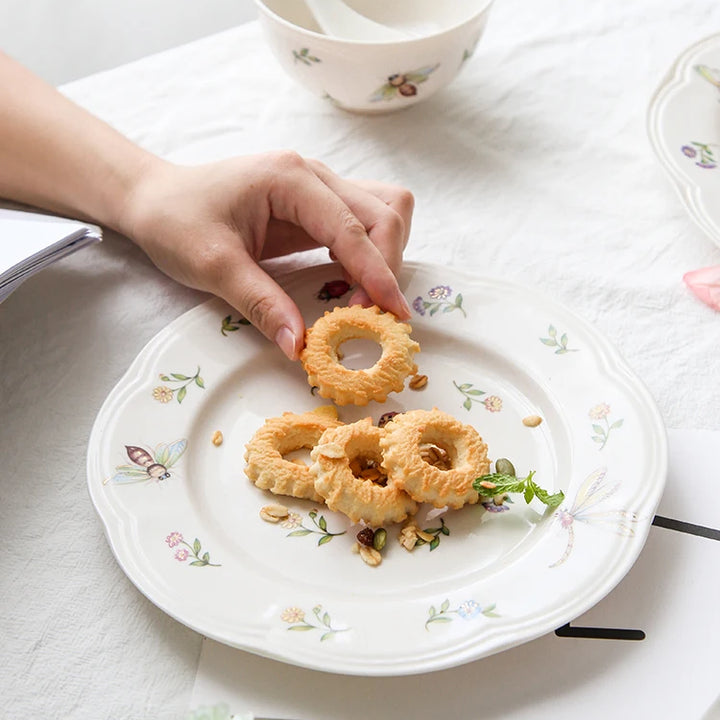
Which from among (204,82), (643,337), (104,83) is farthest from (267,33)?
(643,337)

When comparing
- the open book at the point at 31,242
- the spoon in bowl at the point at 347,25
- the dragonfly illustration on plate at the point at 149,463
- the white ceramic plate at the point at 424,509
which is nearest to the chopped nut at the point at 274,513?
the white ceramic plate at the point at 424,509

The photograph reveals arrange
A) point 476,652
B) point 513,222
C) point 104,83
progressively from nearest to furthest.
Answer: point 476,652 → point 513,222 → point 104,83

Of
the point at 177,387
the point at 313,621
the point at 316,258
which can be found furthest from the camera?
the point at 316,258

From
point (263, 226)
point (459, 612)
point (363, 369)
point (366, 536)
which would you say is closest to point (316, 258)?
point (263, 226)

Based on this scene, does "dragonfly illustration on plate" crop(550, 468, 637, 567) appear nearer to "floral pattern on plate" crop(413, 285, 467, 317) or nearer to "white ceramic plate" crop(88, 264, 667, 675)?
"white ceramic plate" crop(88, 264, 667, 675)

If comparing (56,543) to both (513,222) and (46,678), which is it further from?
(513,222)

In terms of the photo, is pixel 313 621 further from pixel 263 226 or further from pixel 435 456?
pixel 263 226

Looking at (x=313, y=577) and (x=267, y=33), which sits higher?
(x=267, y=33)
